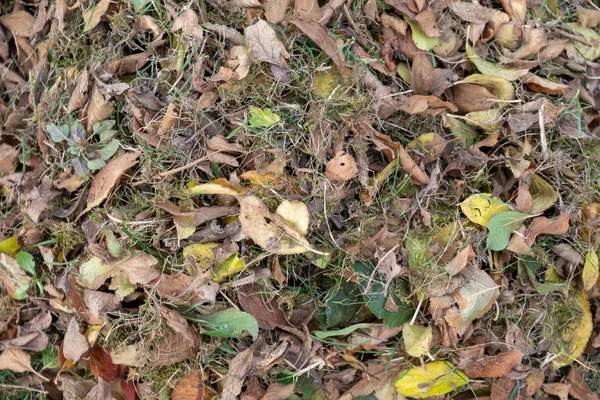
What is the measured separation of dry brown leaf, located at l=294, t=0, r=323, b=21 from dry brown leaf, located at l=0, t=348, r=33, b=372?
3.55ft

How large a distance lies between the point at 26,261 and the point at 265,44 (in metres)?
0.80

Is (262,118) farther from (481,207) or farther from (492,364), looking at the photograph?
(492,364)

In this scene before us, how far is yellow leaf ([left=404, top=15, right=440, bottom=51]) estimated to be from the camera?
1.48 meters

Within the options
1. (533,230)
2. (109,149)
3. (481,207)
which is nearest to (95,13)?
(109,149)

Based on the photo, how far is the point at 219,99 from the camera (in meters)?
1.38

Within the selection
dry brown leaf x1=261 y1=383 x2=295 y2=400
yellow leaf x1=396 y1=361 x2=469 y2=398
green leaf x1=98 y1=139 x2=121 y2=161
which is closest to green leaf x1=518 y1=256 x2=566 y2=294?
yellow leaf x1=396 y1=361 x2=469 y2=398

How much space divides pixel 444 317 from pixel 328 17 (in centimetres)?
74

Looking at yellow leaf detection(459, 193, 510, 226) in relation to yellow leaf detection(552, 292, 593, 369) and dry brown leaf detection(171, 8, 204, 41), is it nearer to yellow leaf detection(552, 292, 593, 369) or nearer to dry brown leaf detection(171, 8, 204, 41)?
yellow leaf detection(552, 292, 593, 369)

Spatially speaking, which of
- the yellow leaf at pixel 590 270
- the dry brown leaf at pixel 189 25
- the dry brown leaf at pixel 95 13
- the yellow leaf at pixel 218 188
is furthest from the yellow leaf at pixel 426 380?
the dry brown leaf at pixel 95 13

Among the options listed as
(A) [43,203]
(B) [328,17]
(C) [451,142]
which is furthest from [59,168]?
(C) [451,142]

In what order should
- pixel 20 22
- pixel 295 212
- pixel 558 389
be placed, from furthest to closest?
1. pixel 20 22
2. pixel 558 389
3. pixel 295 212

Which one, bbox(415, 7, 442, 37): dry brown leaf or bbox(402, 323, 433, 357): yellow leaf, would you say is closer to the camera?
bbox(402, 323, 433, 357): yellow leaf

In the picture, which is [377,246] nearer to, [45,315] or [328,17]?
[328,17]

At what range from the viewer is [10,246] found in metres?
1.58
